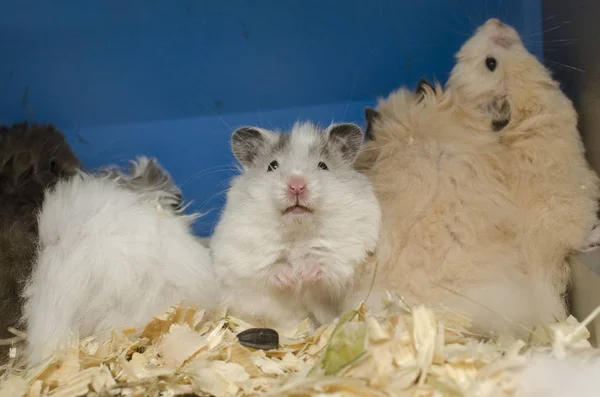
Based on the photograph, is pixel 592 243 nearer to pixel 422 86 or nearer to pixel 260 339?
pixel 422 86

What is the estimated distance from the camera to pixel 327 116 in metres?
2.66

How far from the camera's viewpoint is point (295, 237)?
2.02 meters

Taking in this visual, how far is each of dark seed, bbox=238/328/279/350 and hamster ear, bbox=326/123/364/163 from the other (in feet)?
2.41

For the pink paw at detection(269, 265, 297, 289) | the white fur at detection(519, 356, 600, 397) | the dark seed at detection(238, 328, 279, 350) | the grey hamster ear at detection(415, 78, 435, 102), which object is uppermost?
the grey hamster ear at detection(415, 78, 435, 102)

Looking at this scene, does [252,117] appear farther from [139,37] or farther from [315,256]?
[315,256]

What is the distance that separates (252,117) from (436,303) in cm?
125

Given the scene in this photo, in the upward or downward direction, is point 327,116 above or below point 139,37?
below

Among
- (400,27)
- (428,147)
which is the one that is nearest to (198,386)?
(428,147)

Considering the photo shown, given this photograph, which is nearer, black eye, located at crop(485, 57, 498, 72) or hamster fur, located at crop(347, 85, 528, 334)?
hamster fur, located at crop(347, 85, 528, 334)

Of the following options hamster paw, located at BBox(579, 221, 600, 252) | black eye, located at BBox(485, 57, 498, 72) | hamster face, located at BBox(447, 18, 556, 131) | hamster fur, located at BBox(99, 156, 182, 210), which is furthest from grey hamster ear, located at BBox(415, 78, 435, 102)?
hamster fur, located at BBox(99, 156, 182, 210)

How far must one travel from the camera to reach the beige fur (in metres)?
1.90

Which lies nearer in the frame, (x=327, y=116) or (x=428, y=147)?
(x=428, y=147)

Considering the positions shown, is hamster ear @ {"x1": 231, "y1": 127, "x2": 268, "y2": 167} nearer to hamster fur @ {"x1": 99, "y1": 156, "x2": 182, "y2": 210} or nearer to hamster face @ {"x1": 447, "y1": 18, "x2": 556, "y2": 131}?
hamster fur @ {"x1": 99, "y1": 156, "x2": 182, "y2": 210}

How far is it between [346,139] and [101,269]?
1006mm
